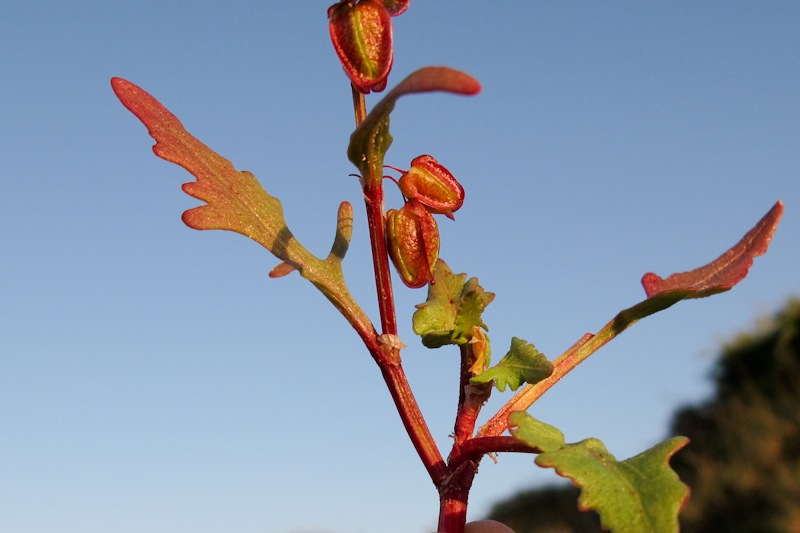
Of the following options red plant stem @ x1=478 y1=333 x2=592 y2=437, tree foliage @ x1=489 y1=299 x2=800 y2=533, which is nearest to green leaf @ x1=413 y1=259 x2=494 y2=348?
red plant stem @ x1=478 y1=333 x2=592 y2=437

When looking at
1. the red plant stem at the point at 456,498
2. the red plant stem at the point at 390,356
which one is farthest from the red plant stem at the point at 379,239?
the red plant stem at the point at 456,498

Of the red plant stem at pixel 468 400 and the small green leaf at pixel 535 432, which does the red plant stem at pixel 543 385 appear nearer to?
the red plant stem at pixel 468 400

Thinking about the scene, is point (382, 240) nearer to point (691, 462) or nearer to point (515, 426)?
point (515, 426)

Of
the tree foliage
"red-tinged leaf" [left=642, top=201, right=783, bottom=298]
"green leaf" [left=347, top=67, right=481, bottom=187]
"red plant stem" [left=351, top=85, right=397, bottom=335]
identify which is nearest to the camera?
"green leaf" [left=347, top=67, right=481, bottom=187]

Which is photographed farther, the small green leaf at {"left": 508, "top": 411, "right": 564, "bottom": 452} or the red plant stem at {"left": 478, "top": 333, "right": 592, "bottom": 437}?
the red plant stem at {"left": 478, "top": 333, "right": 592, "bottom": 437}

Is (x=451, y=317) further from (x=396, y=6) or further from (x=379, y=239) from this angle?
(x=396, y=6)

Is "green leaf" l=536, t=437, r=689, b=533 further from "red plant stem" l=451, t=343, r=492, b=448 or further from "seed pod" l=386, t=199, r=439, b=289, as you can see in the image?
"seed pod" l=386, t=199, r=439, b=289

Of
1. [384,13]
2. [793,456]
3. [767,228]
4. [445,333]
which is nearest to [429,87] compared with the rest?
[384,13]
